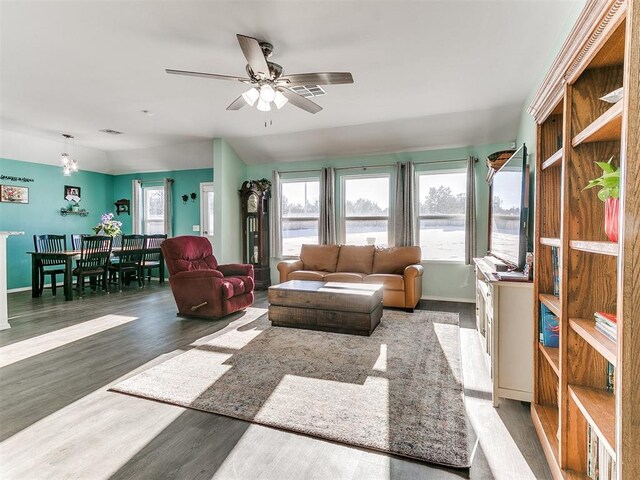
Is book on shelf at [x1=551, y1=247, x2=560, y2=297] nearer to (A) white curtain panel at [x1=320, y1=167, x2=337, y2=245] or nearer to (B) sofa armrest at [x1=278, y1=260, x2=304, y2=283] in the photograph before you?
(B) sofa armrest at [x1=278, y1=260, x2=304, y2=283]

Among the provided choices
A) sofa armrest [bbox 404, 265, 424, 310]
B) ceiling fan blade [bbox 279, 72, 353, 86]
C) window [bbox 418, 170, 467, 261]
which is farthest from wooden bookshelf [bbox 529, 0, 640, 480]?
window [bbox 418, 170, 467, 261]

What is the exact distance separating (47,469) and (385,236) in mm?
5183

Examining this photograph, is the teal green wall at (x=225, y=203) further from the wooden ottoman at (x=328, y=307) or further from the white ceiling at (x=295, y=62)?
the wooden ottoman at (x=328, y=307)

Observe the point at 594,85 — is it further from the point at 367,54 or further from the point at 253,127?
the point at 253,127

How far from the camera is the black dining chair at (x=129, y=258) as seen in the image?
6438 millimetres

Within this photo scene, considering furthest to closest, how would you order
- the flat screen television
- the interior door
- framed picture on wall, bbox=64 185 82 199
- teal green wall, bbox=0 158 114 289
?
the interior door, framed picture on wall, bbox=64 185 82 199, teal green wall, bbox=0 158 114 289, the flat screen television

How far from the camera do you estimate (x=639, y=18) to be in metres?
0.89

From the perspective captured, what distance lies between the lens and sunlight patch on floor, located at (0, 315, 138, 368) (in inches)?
120

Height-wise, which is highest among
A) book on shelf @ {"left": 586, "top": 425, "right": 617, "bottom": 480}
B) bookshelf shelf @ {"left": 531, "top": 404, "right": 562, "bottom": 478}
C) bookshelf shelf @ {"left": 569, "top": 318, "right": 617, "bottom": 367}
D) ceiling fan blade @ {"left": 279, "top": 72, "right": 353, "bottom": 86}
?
ceiling fan blade @ {"left": 279, "top": 72, "right": 353, "bottom": 86}

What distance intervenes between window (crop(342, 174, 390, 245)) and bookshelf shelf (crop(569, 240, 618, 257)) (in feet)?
14.5

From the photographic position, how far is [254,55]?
2.53m

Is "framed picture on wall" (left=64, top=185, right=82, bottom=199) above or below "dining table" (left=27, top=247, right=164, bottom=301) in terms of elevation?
above

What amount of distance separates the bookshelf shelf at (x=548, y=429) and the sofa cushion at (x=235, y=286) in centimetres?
332

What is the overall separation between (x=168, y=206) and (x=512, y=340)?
7.48 m
